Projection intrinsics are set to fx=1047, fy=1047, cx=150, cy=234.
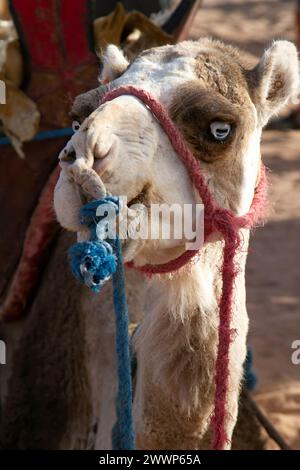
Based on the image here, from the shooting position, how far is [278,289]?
661 centimetres

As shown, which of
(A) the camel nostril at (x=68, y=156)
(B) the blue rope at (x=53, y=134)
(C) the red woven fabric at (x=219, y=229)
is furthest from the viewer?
(B) the blue rope at (x=53, y=134)

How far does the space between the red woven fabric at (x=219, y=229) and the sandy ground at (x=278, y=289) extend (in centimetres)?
30

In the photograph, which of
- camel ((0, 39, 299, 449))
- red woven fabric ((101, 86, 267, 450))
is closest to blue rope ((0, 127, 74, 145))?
camel ((0, 39, 299, 449))

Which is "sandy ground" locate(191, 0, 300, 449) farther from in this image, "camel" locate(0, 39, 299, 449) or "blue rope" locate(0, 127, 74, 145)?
"blue rope" locate(0, 127, 74, 145)

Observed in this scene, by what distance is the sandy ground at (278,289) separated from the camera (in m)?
5.07

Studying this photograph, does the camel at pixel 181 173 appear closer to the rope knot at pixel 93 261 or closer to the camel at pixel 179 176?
the camel at pixel 179 176

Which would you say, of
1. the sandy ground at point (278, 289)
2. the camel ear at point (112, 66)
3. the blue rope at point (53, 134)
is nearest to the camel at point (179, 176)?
the camel ear at point (112, 66)

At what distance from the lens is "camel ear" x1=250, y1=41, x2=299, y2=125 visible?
2.83 meters

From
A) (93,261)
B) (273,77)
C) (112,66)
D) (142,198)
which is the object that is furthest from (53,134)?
(93,261)

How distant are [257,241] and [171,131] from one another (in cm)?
501

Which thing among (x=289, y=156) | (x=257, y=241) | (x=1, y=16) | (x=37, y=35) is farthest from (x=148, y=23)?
(x=289, y=156)

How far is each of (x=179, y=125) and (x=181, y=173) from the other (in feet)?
0.39

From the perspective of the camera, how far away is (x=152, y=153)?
2.51 metres

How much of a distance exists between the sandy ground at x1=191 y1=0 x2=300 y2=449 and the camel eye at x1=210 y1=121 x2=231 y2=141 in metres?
0.42
